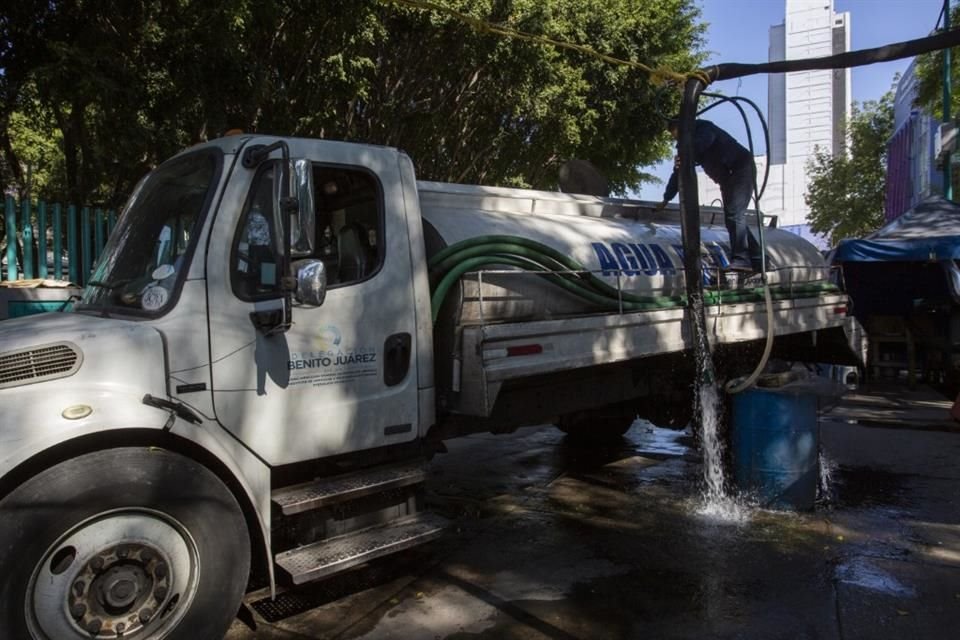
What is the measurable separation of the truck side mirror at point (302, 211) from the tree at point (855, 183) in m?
36.2

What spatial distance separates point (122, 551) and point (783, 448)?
4555mm

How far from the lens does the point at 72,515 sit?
2.85 meters

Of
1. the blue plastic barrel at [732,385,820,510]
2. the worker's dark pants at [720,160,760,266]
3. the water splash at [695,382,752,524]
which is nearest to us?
the blue plastic barrel at [732,385,820,510]

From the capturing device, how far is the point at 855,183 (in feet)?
115

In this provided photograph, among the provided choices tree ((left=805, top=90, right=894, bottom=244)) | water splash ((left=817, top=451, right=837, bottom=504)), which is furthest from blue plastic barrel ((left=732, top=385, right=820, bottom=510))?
tree ((left=805, top=90, right=894, bottom=244))

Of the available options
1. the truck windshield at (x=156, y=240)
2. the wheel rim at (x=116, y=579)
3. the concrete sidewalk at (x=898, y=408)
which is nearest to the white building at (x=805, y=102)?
the concrete sidewalk at (x=898, y=408)

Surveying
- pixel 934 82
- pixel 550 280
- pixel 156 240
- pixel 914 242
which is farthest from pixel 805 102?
pixel 156 240

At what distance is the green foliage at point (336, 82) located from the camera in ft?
28.8

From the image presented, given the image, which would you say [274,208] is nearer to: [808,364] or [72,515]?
[72,515]

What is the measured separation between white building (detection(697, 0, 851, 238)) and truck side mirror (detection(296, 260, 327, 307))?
7430 cm

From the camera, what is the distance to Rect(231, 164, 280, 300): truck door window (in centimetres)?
350

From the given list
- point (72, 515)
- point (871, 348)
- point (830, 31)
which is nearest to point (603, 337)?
point (72, 515)

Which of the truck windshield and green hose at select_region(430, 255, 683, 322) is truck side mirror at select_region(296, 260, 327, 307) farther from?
green hose at select_region(430, 255, 683, 322)

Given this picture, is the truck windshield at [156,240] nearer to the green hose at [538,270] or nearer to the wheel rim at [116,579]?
the wheel rim at [116,579]
